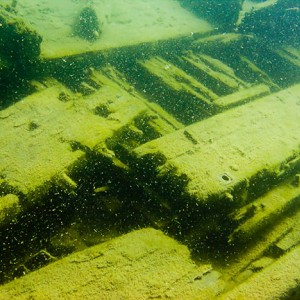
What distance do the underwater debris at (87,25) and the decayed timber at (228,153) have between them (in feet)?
8.44

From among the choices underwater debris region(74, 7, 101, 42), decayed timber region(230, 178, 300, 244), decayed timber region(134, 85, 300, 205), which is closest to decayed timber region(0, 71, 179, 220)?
decayed timber region(134, 85, 300, 205)

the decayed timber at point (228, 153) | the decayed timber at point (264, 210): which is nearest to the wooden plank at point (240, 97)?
the decayed timber at point (228, 153)

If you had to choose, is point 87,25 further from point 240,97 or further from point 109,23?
point 240,97

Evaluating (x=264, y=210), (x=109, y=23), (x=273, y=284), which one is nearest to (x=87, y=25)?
(x=109, y=23)

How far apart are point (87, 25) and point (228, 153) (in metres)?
3.31

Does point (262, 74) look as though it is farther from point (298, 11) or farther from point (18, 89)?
point (18, 89)

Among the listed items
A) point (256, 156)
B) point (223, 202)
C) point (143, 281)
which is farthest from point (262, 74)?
point (143, 281)

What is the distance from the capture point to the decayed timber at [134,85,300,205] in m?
2.62

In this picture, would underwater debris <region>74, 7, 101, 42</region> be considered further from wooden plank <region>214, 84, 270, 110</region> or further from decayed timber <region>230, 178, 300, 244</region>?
decayed timber <region>230, 178, 300, 244</region>

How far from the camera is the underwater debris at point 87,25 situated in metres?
4.83

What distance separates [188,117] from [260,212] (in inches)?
76.7

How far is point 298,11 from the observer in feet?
21.9

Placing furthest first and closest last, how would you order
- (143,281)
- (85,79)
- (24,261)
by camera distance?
(85,79), (24,261), (143,281)

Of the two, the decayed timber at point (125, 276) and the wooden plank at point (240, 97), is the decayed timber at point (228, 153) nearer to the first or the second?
the wooden plank at point (240, 97)
